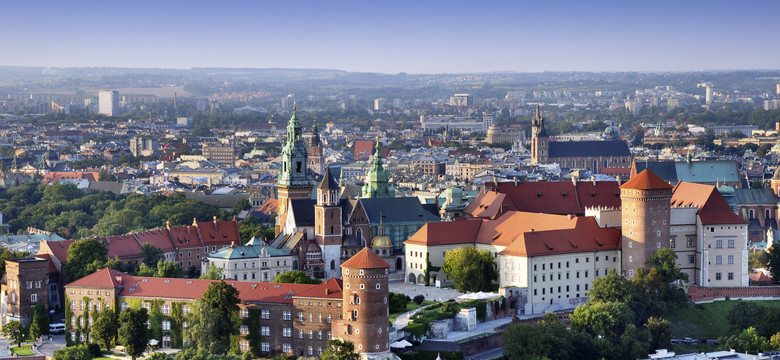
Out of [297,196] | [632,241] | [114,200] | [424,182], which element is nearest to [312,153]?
[424,182]

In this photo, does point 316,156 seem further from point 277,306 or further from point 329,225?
point 277,306

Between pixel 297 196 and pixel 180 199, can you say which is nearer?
pixel 297 196

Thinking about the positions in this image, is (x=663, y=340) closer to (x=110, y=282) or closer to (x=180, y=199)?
(x=110, y=282)

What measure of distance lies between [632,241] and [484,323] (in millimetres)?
11792

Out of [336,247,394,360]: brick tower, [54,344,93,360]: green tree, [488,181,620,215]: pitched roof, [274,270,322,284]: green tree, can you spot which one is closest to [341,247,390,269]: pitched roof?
[336,247,394,360]: brick tower

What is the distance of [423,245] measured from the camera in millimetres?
90875

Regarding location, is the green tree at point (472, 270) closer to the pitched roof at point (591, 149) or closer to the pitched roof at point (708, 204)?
the pitched roof at point (708, 204)

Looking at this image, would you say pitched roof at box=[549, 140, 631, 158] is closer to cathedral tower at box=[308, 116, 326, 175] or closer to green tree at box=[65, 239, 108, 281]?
cathedral tower at box=[308, 116, 326, 175]

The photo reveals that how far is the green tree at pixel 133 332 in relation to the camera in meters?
74.8

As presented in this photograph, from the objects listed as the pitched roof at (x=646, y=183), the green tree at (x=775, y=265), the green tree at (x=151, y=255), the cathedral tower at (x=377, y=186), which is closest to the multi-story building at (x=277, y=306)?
the green tree at (x=151, y=255)

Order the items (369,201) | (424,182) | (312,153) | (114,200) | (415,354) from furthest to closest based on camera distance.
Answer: (312,153)
(424,182)
(114,200)
(369,201)
(415,354)

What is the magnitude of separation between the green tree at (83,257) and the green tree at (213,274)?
247 inches

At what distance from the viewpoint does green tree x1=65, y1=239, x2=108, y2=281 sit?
87.0 metres

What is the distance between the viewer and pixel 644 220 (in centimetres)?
8681
